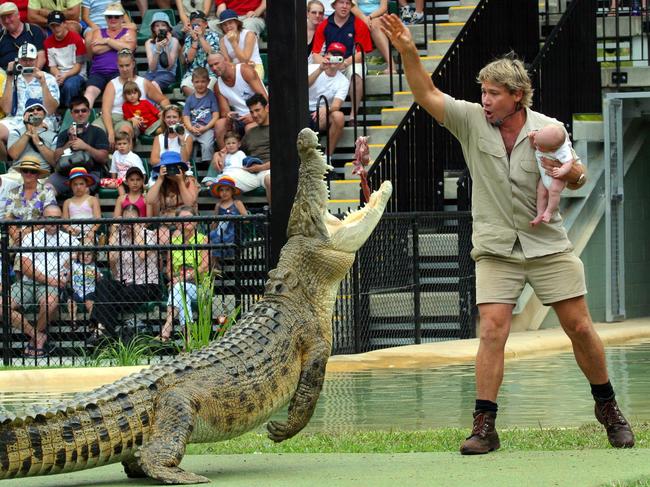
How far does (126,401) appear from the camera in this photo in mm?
6148

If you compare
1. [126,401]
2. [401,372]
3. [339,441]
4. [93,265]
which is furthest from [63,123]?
[126,401]

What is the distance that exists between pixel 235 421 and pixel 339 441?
1286 mm

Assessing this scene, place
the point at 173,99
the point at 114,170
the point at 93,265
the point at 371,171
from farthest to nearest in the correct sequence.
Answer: the point at 173,99, the point at 114,170, the point at 371,171, the point at 93,265

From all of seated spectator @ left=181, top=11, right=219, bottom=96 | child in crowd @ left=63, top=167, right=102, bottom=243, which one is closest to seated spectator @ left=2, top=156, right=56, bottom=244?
child in crowd @ left=63, top=167, right=102, bottom=243

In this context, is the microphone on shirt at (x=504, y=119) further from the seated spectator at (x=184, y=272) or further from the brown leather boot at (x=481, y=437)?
the seated spectator at (x=184, y=272)

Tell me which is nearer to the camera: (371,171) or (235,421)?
(235,421)

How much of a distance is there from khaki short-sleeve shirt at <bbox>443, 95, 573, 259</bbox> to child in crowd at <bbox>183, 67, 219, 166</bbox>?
1000 cm

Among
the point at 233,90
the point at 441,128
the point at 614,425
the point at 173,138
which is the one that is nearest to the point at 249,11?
the point at 233,90

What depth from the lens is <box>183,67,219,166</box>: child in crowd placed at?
1685 centimetres

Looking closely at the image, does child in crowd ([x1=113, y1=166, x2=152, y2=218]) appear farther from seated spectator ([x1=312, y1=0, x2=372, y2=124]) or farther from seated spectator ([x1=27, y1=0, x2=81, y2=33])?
seated spectator ([x1=27, y1=0, x2=81, y2=33])

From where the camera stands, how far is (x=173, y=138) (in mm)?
16672

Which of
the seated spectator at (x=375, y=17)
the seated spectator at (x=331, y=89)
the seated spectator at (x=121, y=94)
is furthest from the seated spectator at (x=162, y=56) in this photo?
the seated spectator at (x=375, y=17)

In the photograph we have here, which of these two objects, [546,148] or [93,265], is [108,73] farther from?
[546,148]

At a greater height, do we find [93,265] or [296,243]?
[296,243]
